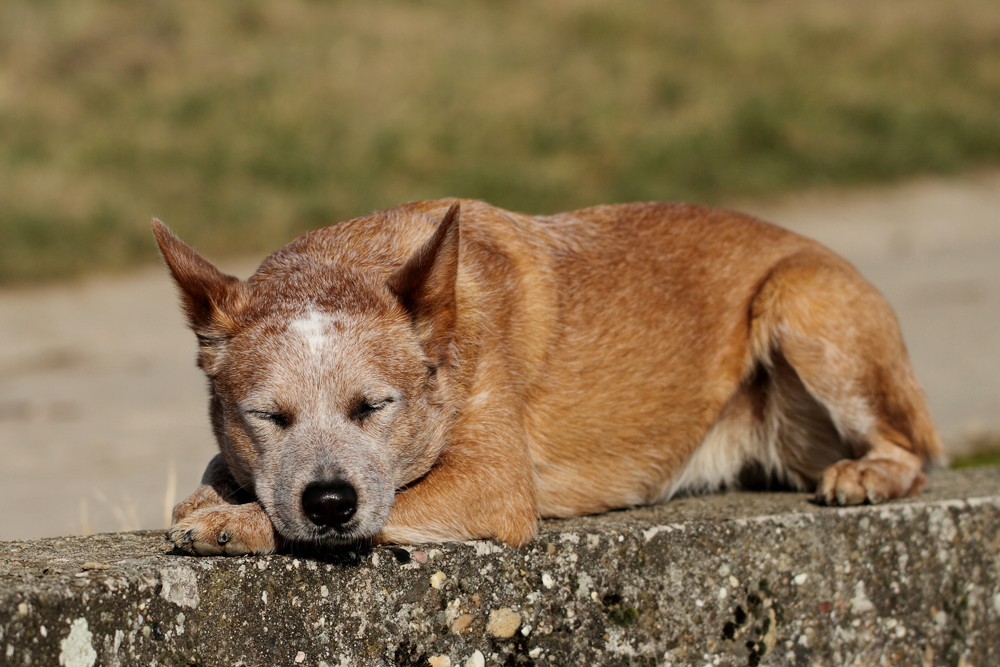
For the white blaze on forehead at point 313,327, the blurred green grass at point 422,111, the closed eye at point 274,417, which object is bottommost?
the closed eye at point 274,417

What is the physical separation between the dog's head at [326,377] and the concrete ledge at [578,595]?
0.19m

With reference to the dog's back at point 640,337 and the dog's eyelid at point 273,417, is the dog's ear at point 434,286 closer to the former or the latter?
the dog's back at point 640,337

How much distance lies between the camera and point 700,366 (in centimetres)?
419

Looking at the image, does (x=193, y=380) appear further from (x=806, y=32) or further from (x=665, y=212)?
(x=806, y=32)

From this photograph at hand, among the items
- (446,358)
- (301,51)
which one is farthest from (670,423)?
(301,51)

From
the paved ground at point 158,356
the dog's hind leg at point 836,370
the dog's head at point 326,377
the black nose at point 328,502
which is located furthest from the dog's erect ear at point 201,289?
the dog's hind leg at point 836,370

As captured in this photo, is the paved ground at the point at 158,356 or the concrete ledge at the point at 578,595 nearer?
the concrete ledge at the point at 578,595

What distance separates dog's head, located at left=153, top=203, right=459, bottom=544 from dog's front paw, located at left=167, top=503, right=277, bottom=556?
49 mm

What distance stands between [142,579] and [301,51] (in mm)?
14825

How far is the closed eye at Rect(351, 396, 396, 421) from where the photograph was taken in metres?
3.09

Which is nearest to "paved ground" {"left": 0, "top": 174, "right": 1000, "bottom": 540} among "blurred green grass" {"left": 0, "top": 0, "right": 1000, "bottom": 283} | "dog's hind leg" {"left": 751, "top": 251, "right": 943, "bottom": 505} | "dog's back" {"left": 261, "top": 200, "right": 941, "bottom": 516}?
"blurred green grass" {"left": 0, "top": 0, "right": 1000, "bottom": 283}

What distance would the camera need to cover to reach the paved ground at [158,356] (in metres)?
7.43

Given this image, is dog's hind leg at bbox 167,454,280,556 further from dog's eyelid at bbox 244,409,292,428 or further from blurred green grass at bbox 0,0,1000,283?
blurred green grass at bbox 0,0,1000,283

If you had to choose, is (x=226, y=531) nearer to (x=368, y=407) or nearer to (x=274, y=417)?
(x=274, y=417)
